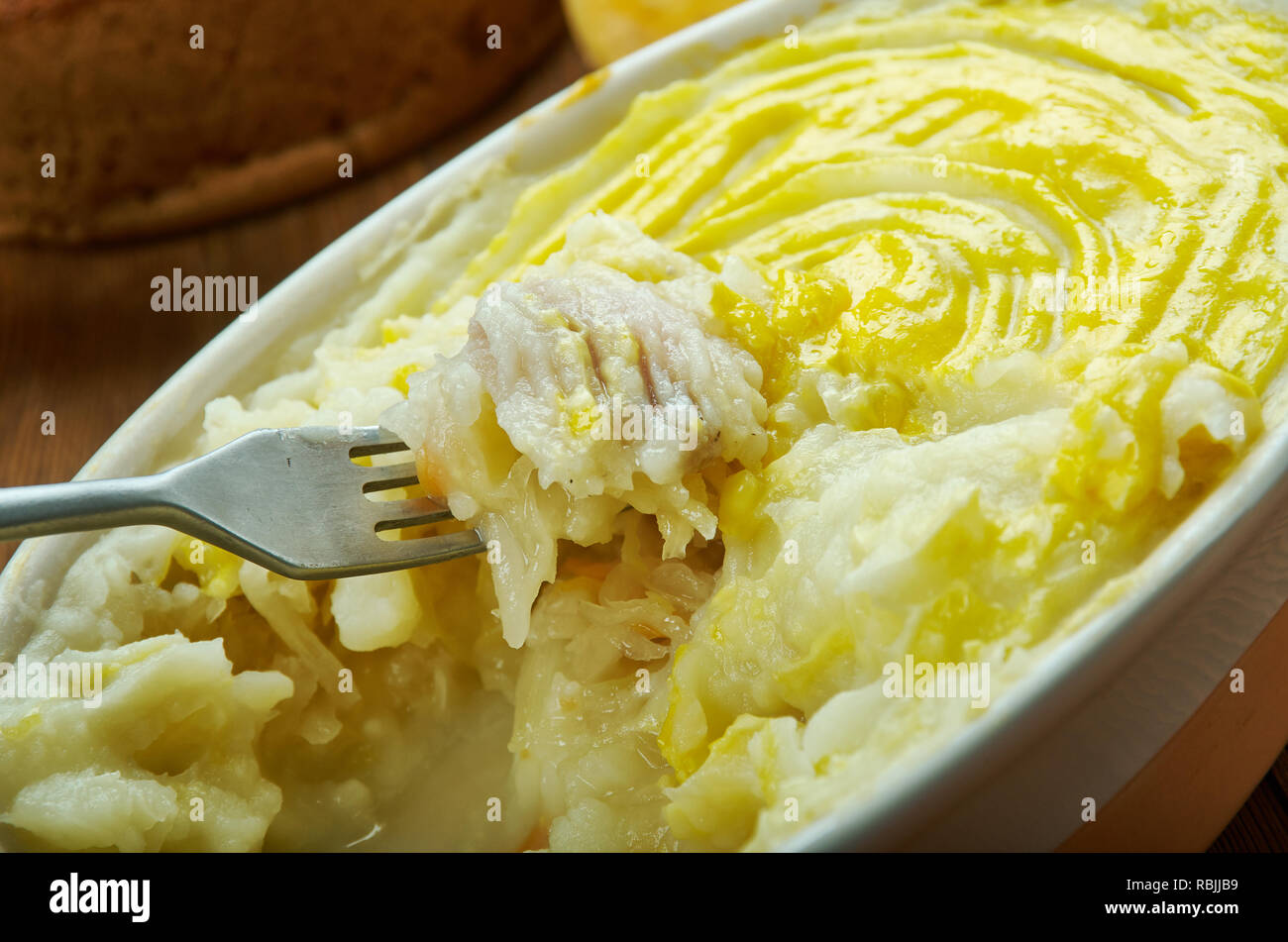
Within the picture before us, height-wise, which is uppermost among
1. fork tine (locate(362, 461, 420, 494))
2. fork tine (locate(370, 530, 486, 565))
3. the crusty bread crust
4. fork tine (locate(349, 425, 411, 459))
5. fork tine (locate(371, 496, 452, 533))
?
the crusty bread crust

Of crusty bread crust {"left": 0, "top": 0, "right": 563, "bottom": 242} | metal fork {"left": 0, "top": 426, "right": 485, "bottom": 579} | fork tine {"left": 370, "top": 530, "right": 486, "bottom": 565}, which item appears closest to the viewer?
metal fork {"left": 0, "top": 426, "right": 485, "bottom": 579}

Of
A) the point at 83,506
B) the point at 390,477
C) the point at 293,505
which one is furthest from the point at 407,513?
the point at 83,506

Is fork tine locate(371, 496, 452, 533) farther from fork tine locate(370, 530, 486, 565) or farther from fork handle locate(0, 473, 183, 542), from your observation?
fork handle locate(0, 473, 183, 542)

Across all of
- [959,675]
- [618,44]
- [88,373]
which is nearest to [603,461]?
[959,675]

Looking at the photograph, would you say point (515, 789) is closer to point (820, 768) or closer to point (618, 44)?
point (820, 768)

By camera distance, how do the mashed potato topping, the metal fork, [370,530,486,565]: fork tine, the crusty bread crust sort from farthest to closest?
the crusty bread crust
[370,530,486,565]: fork tine
the metal fork
the mashed potato topping

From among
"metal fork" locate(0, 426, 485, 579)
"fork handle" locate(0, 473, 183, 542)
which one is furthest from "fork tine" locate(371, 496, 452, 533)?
"fork handle" locate(0, 473, 183, 542)

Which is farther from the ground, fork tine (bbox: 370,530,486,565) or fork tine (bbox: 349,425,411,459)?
fork tine (bbox: 349,425,411,459)
